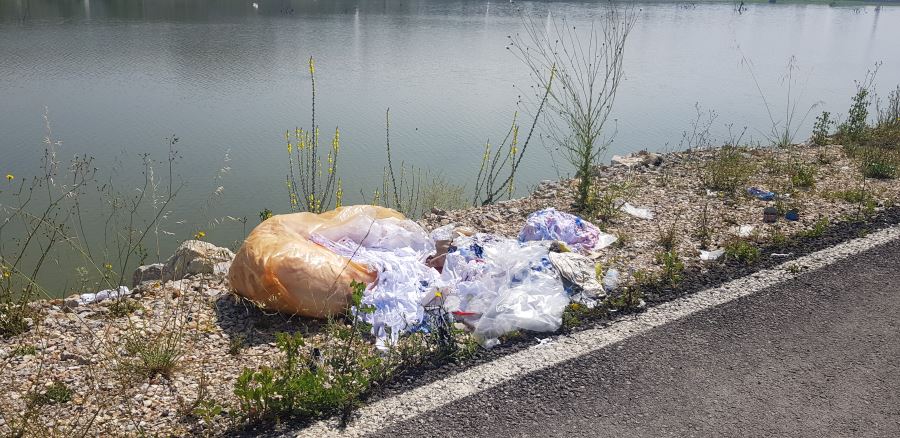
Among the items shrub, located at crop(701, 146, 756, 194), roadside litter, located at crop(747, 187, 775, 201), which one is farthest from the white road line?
shrub, located at crop(701, 146, 756, 194)

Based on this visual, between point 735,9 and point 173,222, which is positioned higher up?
point 735,9

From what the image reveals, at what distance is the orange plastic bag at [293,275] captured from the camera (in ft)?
13.0

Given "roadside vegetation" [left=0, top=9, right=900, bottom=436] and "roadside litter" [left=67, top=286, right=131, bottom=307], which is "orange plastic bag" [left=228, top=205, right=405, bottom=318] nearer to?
"roadside vegetation" [left=0, top=9, right=900, bottom=436]

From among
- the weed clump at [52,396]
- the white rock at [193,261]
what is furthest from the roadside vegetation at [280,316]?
the white rock at [193,261]

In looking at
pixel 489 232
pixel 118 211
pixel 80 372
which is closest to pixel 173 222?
pixel 118 211

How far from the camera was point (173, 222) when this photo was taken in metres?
6.95

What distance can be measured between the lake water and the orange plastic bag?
2619mm

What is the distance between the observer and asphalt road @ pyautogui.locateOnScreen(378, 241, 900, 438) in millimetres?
3201

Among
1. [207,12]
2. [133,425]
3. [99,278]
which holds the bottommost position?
[99,278]

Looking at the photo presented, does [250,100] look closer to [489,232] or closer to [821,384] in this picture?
[489,232]

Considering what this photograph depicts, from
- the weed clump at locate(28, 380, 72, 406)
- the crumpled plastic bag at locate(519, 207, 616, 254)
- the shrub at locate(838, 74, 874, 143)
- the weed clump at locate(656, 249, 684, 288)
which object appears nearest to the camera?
the weed clump at locate(28, 380, 72, 406)

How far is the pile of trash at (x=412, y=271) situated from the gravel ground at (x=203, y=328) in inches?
5.9

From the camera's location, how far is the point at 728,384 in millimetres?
3514

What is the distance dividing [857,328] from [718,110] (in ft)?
29.0
